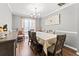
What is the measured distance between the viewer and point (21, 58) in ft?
2.53

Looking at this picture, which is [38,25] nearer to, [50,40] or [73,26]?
[73,26]

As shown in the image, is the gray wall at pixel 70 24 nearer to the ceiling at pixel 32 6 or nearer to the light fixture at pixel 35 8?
the ceiling at pixel 32 6

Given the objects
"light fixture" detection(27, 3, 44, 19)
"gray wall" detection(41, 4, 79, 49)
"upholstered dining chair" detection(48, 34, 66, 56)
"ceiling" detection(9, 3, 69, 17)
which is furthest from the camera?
"light fixture" detection(27, 3, 44, 19)

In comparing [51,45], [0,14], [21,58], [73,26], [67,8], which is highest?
[67,8]

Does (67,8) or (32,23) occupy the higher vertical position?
(67,8)

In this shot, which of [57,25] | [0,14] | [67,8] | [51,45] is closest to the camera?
[51,45]

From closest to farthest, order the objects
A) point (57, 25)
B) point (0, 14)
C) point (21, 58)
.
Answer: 1. point (21, 58)
2. point (0, 14)
3. point (57, 25)

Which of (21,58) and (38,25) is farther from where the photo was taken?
(38,25)

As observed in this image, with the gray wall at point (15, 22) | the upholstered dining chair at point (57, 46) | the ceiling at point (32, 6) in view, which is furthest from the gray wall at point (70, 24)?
the gray wall at point (15, 22)

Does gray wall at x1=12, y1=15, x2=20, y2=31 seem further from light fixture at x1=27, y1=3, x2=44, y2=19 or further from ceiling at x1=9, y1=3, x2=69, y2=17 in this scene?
light fixture at x1=27, y1=3, x2=44, y2=19

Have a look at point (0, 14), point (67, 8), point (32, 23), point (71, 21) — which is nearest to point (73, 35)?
point (71, 21)

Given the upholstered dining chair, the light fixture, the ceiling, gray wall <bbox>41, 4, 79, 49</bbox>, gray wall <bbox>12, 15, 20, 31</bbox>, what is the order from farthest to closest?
gray wall <bbox>12, 15, 20, 31</bbox>, the light fixture, the ceiling, gray wall <bbox>41, 4, 79, 49</bbox>, the upholstered dining chair

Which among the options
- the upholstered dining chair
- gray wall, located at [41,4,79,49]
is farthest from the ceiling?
the upholstered dining chair

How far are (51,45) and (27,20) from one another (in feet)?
13.9
